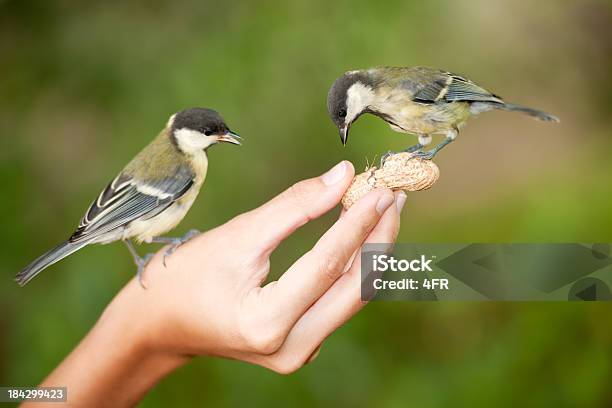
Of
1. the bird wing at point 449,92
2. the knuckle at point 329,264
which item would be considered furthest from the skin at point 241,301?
the bird wing at point 449,92

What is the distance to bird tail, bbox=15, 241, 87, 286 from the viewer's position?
1149 mm

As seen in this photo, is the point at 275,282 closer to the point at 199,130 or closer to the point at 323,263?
the point at 323,263

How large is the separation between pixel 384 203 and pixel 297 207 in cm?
13

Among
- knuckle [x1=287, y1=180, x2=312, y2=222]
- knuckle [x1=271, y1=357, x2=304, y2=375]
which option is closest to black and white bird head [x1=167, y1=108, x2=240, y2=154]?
knuckle [x1=287, y1=180, x2=312, y2=222]

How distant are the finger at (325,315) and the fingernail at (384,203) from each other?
5 cm

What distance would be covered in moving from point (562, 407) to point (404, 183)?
2.46 feet

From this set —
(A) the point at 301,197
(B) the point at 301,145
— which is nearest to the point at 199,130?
(A) the point at 301,197

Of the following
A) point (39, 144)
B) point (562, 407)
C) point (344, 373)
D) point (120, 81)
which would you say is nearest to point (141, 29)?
point (120, 81)

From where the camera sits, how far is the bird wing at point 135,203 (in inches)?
47.8

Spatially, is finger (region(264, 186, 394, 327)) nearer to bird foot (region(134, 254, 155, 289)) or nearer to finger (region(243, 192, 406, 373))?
finger (region(243, 192, 406, 373))

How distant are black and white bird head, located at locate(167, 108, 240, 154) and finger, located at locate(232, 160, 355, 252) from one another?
156mm

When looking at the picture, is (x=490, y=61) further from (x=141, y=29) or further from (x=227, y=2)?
(x=141, y=29)

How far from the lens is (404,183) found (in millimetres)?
1099

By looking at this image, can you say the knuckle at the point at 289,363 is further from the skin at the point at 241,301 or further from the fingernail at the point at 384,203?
the fingernail at the point at 384,203
